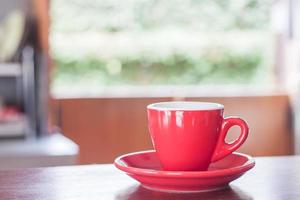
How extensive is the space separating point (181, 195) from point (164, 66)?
111 inches

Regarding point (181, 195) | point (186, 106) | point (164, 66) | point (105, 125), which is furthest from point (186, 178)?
point (164, 66)

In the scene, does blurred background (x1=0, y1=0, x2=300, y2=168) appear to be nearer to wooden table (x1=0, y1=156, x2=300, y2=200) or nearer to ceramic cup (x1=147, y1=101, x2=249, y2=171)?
wooden table (x1=0, y1=156, x2=300, y2=200)

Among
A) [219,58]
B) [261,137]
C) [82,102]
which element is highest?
[219,58]

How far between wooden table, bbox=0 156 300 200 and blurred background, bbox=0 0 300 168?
7.05 feet

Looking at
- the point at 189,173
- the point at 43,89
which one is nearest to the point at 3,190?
the point at 189,173

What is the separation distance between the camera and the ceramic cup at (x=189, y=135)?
721 millimetres

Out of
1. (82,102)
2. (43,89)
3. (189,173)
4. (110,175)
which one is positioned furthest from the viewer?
(82,102)

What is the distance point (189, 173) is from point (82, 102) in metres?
2.57

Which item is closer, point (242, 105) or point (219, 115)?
point (219, 115)

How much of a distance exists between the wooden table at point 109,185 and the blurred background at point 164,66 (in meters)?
2.15

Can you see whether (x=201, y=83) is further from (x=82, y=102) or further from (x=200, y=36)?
(x=82, y=102)

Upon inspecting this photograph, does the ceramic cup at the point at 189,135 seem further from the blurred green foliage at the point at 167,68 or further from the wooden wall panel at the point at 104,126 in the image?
the blurred green foliage at the point at 167,68

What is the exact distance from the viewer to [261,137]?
3.43 meters

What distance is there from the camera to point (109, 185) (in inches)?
29.6
